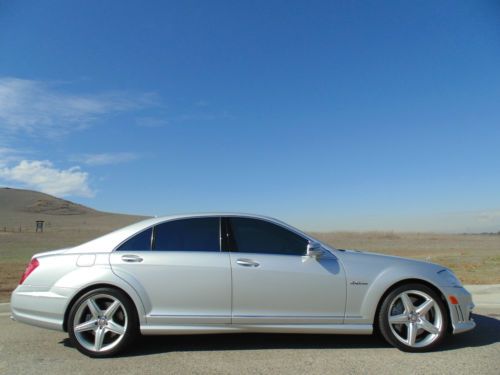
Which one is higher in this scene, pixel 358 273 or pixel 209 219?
pixel 209 219

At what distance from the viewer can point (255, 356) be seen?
4.89 metres

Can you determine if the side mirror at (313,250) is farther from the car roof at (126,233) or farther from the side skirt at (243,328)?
the side skirt at (243,328)

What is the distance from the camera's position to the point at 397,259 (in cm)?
534

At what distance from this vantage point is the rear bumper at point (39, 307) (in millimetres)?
4961

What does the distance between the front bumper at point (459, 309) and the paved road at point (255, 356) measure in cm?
25

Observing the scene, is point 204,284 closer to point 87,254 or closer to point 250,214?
point 250,214

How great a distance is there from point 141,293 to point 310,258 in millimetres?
1849

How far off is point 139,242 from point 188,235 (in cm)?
54

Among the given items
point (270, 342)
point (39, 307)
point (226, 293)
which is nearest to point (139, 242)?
point (226, 293)

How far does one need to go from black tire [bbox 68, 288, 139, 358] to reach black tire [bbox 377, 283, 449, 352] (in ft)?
8.84

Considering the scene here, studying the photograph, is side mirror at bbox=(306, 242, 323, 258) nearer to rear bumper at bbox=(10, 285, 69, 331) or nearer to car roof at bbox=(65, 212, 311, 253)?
car roof at bbox=(65, 212, 311, 253)

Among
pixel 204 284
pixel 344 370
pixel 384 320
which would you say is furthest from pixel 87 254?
pixel 384 320

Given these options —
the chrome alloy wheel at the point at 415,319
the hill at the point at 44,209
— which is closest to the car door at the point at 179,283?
the chrome alloy wheel at the point at 415,319

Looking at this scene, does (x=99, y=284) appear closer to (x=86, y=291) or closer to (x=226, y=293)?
(x=86, y=291)
